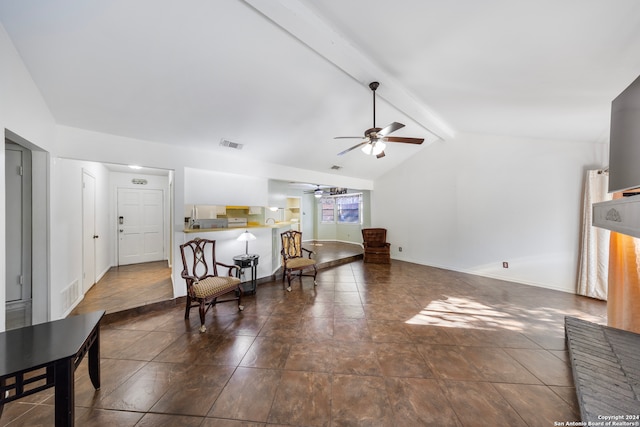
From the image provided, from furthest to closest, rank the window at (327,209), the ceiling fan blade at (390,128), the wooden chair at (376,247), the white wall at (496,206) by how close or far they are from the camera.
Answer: the window at (327,209) < the wooden chair at (376,247) < the white wall at (496,206) < the ceiling fan blade at (390,128)

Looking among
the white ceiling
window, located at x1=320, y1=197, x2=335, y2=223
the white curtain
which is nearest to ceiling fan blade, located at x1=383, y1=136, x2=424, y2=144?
the white ceiling

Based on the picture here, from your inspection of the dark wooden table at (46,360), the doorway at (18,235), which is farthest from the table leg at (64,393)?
the doorway at (18,235)

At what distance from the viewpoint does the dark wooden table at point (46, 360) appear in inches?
42.9

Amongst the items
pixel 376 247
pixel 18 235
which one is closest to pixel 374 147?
pixel 376 247

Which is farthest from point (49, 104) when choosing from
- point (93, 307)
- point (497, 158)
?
point (497, 158)

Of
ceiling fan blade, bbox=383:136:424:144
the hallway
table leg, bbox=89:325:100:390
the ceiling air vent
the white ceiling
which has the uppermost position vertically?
the white ceiling

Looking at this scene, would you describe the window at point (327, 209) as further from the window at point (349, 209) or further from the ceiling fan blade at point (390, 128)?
the ceiling fan blade at point (390, 128)

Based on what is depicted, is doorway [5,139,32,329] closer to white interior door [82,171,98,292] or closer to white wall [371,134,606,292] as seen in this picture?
white interior door [82,171,98,292]

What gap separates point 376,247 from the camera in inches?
234

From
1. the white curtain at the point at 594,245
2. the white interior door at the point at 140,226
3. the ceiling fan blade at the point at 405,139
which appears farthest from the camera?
the white interior door at the point at 140,226

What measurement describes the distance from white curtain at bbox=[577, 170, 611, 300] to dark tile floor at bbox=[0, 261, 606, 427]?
24cm

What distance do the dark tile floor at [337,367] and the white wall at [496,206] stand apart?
92 cm

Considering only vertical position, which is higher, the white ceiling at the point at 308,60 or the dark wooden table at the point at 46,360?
the white ceiling at the point at 308,60

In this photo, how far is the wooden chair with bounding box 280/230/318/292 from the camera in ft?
13.2
